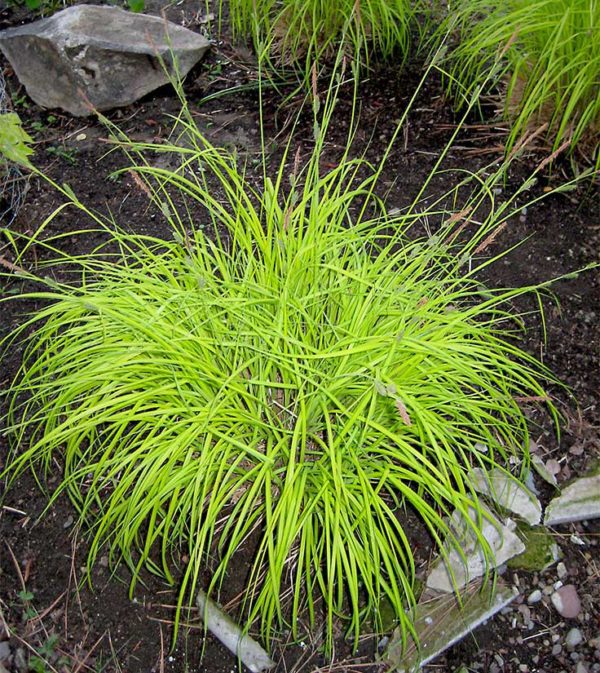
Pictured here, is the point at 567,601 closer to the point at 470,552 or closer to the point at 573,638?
the point at 573,638

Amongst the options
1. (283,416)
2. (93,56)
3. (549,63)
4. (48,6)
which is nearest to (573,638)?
(283,416)

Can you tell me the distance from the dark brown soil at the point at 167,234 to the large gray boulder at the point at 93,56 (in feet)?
0.29

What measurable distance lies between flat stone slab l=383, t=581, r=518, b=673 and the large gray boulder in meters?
2.65

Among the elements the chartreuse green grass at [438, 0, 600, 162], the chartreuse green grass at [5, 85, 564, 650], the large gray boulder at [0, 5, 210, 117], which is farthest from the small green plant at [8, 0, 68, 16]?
the chartreuse green grass at [5, 85, 564, 650]

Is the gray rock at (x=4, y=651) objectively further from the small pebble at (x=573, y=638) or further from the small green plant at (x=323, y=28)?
the small green plant at (x=323, y=28)

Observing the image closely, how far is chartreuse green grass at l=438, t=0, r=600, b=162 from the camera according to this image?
95.7 inches

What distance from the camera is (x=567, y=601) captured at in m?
1.85

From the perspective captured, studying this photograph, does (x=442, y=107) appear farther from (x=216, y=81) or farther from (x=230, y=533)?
(x=230, y=533)

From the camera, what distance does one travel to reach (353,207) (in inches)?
110

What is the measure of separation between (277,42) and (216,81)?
37 centimetres

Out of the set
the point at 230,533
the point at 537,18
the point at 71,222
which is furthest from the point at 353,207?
the point at 230,533

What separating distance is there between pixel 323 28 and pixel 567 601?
8.74 ft

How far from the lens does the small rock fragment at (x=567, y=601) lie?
184 centimetres

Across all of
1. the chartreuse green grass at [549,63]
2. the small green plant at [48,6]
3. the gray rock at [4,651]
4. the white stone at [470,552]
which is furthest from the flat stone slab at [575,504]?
the small green plant at [48,6]
